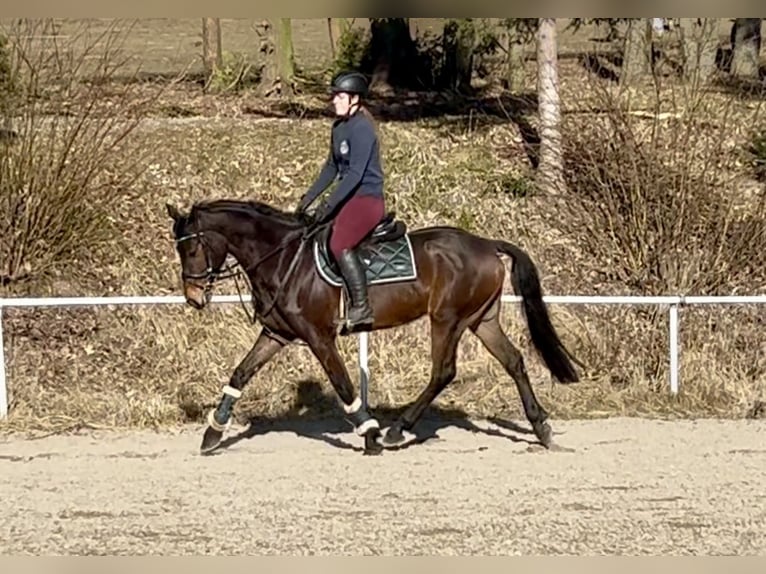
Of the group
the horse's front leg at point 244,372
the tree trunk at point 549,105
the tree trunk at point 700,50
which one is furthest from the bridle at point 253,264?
the tree trunk at point 549,105

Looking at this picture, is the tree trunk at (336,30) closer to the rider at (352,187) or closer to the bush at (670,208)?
the bush at (670,208)

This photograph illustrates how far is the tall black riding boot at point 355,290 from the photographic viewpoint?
9516 millimetres

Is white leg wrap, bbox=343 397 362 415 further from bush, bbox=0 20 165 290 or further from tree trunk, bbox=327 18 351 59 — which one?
tree trunk, bbox=327 18 351 59

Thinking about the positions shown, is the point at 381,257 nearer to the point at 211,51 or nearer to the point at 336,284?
the point at 336,284

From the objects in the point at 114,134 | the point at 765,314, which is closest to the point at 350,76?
the point at 765,314

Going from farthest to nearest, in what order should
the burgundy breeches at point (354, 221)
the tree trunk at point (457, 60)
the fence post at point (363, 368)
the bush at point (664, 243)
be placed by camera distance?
the tree trunk at point (457, 60) < the bush at point (664, 243) < the fence post at point (363, 368) < the burgundy breeches at point (354, 221)

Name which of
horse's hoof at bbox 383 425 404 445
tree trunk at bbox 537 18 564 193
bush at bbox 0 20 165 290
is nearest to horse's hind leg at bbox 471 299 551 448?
horse's hoof at bbox 383 425 404 445

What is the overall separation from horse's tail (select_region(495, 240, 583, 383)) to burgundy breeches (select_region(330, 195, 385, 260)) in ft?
3.62

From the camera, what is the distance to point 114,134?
15.4 meters

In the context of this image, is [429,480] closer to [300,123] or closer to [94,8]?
[94,8]

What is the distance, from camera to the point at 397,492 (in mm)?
→ 8766

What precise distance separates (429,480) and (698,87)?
19.7ft

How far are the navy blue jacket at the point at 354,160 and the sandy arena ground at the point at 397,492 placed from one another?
189 cm

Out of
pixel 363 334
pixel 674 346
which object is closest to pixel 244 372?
pixel 363 334
